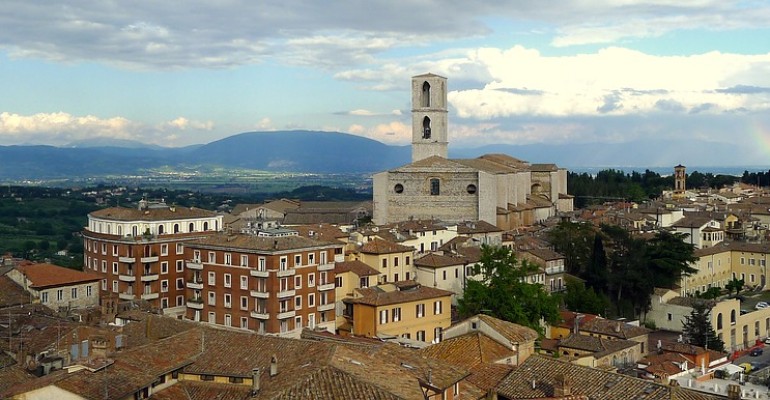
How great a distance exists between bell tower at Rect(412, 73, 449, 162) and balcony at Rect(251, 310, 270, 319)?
1957 inches

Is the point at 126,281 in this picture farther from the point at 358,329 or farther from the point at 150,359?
the point at 150,359

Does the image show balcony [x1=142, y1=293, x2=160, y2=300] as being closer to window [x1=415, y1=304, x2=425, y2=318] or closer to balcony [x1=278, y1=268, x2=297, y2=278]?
balcony [x1=278, y1=268, x2=297, y2=278]

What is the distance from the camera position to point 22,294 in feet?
127

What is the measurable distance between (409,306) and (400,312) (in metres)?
0.59

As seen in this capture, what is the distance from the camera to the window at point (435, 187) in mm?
70438

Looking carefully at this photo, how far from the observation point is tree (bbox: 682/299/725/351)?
135 feet

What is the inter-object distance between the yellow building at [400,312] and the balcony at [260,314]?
3.74 metres

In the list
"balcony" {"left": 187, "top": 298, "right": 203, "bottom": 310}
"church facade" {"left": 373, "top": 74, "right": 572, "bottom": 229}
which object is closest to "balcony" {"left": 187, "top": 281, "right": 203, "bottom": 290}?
"balcony" {"left": 187, "top": 298, "right": 203, "bottom": 310}

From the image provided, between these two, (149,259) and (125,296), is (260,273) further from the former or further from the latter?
(125,296)

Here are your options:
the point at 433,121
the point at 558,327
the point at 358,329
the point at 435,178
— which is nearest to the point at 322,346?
the point at 358,329

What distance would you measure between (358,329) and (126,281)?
15.1m

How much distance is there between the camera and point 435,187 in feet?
232

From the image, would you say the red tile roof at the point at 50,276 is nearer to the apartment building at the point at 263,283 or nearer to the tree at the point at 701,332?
the apartment building at the point at 263,283

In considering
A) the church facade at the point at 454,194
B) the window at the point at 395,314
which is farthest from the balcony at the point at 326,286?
the church facade at the point at 454,194
